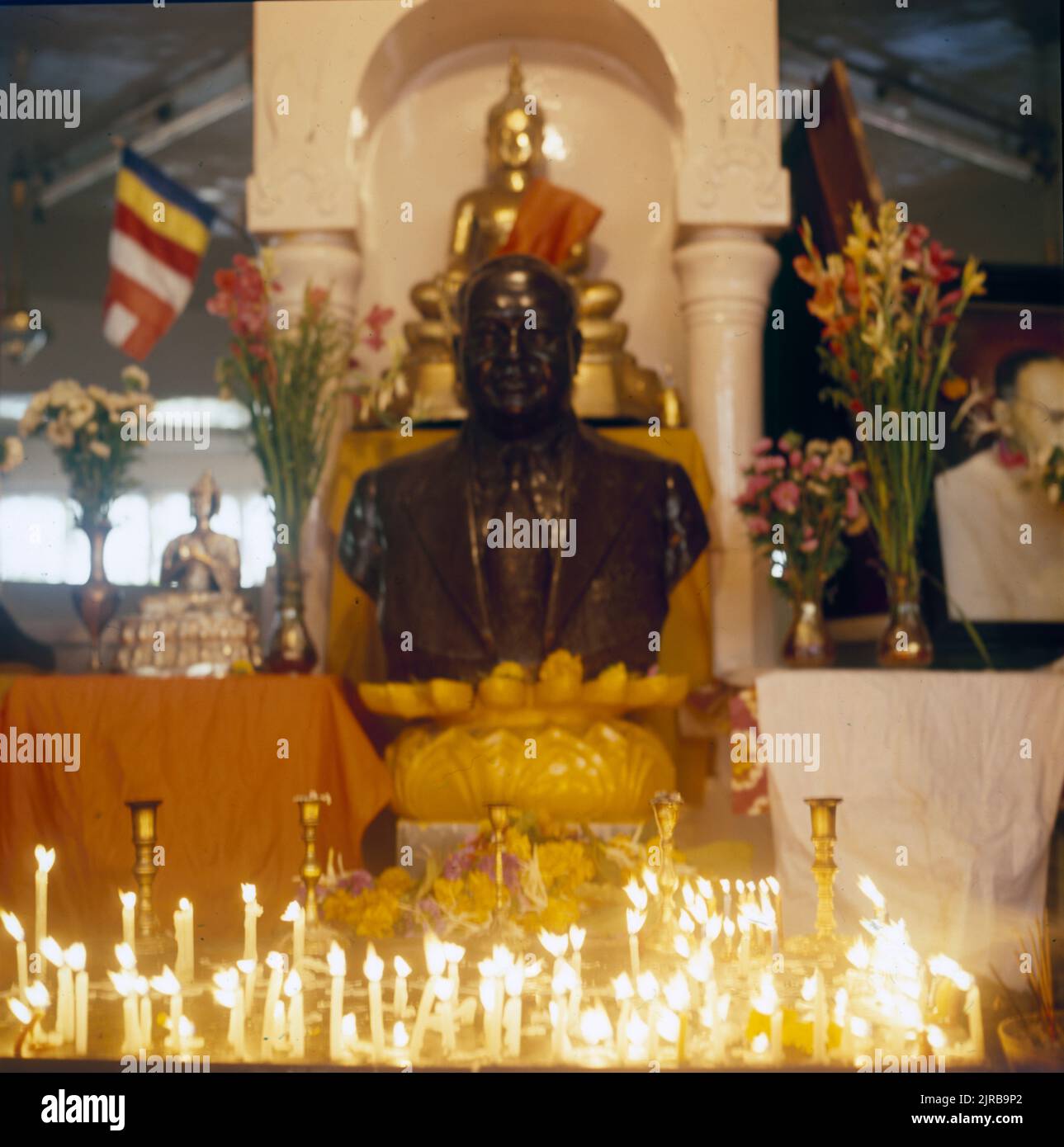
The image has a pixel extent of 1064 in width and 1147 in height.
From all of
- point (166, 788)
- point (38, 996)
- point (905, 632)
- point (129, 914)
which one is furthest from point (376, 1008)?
point (905, 632)

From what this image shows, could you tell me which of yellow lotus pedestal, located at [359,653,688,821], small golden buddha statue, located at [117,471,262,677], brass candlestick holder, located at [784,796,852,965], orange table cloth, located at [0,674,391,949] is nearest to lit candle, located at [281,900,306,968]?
orange table cloth, located at [0,674,391,949]

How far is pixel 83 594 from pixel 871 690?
2528 millimetres

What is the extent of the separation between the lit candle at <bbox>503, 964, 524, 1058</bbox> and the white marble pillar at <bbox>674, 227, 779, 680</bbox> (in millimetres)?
3048

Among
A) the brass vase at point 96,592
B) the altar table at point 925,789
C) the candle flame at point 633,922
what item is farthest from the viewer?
the brass vase at point 96,592

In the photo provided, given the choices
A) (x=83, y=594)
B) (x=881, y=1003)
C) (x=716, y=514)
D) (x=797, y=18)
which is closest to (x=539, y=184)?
(x=716, y=514)

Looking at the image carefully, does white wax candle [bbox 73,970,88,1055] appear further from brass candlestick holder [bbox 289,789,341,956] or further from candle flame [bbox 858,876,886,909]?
candle flame [bbox 858,876,886,909]

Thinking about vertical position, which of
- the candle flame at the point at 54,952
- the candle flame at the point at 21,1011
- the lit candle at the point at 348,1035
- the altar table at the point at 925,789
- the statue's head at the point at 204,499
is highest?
the statue's head at the point at 204,499

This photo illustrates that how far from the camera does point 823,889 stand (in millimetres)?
3686

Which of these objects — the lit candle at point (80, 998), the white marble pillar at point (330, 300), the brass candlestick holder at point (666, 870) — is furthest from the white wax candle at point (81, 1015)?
the white marble pillar at point (330, 300)

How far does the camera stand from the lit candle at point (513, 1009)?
9.68 ft

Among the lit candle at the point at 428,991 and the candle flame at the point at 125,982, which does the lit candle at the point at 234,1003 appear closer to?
the candle flame at the point at 125,982

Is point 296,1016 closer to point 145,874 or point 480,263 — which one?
point 145,874

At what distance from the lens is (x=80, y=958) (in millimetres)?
3094

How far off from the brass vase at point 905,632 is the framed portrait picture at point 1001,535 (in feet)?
0.95
